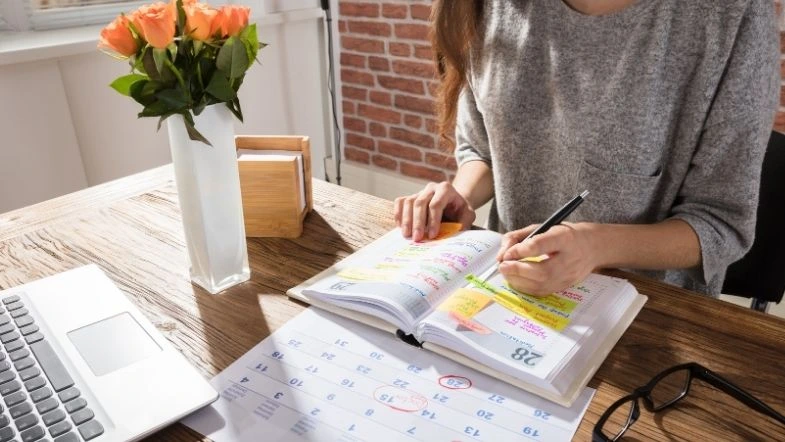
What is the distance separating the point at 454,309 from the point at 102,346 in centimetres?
39

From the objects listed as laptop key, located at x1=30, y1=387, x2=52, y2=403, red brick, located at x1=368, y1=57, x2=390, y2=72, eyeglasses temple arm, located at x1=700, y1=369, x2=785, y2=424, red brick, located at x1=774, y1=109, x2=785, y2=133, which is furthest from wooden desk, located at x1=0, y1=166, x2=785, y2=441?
red brick, located at x1=368, y1=57, x2=390, y2=72

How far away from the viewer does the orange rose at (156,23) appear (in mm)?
643

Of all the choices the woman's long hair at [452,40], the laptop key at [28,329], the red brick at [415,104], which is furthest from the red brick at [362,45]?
the laptop key at [28,329]

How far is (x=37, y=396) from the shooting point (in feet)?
1.89

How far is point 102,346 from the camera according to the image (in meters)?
0.67

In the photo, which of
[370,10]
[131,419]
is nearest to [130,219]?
[131,419]

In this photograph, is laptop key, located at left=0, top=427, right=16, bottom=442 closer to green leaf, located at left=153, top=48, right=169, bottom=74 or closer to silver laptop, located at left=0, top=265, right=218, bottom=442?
silver laptop, located at left=0, top=265, right=218, bottom=442

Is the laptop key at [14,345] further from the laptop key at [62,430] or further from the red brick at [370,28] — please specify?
the red brick at [370,28]

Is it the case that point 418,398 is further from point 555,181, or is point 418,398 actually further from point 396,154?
point 396,154

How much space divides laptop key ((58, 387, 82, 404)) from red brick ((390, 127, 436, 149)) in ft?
6.60

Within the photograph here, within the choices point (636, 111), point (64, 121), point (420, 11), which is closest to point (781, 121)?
point (636, 111)

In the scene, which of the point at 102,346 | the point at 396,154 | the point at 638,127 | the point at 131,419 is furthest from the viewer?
the point at 396,154

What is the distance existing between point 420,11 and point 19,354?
6.46ft

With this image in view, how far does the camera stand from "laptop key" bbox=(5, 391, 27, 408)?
562 millimetres
